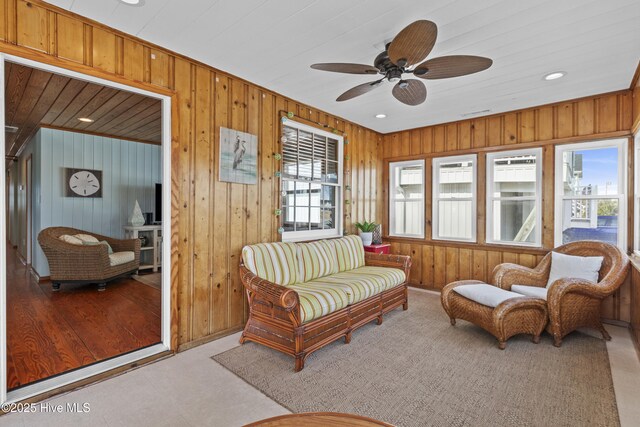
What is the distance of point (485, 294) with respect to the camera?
308 cm

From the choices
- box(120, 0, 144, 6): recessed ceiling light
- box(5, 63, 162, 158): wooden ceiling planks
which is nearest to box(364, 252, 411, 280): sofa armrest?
box(5, 63, 162, 158): wooden ceiling planks

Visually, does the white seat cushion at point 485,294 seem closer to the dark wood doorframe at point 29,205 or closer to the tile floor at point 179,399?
the tile floor at point 179,399

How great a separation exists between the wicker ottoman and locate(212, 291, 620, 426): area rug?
146mm

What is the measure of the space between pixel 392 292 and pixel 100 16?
144 inches

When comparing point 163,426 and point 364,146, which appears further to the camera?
point 364,146

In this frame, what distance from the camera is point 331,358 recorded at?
8.84ft

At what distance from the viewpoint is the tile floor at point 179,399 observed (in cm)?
190

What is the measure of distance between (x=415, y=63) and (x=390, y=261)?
2.59 meters

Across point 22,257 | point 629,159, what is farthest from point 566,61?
point 22,257

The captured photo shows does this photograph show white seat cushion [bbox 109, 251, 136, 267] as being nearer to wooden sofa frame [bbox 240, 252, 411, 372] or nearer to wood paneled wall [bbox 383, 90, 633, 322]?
wooden sofa frame [bbox 240, 252, 411, 372]

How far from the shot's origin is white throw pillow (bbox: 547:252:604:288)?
10.7 feet

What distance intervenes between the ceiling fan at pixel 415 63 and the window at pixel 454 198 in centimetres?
245

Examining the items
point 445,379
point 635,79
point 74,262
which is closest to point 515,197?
point 635,79

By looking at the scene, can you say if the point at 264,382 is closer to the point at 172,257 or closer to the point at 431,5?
the point at 172,257
